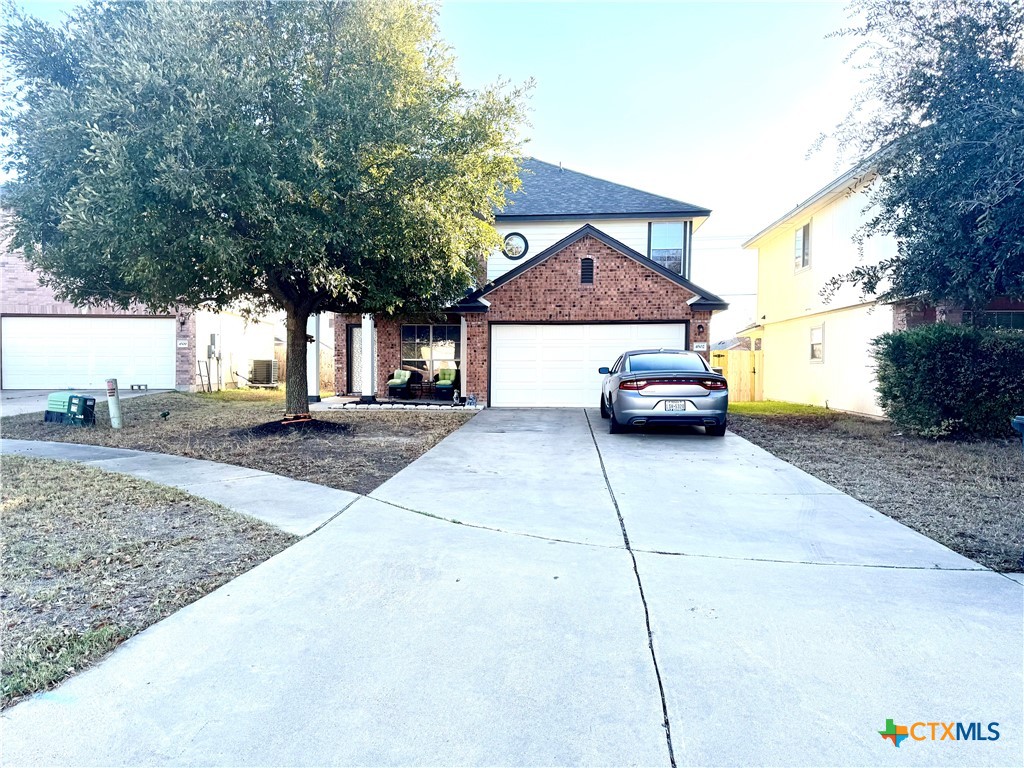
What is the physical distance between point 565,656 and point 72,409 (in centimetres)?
1243

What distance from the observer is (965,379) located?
9.63 meters

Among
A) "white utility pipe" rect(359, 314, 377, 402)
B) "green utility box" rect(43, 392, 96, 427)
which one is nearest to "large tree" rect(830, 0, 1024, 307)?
"white utility pipe" rect(359, 314, 377, 402)

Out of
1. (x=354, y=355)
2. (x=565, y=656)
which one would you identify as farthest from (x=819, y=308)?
(x=565, y=656)

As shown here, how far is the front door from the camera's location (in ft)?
57.8

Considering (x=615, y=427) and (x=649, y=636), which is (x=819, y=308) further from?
(x=649, y=636)

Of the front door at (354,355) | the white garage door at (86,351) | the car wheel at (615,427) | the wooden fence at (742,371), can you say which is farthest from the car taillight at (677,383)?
the white garage door at (86,351)

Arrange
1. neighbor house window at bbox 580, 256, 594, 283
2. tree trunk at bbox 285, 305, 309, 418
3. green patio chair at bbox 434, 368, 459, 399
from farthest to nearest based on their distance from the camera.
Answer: green patio chair at bbox 434, 368, 459, 399
neighbor house window at bbox 580, 256, 594, 283
tree trunk at bbox 285, 305, 309, 418

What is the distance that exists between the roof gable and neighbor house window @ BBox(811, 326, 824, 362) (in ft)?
13.8

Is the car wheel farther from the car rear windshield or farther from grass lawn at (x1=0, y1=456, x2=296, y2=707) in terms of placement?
grass lawn at (x1=0, y1=456, x2=296, y2=707)

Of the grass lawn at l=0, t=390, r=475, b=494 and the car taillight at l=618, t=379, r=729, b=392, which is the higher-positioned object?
the car taillight at l=618, t=379, r=729, b=392

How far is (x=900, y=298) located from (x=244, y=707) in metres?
11.8

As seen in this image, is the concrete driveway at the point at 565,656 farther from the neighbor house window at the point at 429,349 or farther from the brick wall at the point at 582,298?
the neighbor house window at the point at 429,349

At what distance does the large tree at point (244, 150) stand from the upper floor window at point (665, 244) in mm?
8171

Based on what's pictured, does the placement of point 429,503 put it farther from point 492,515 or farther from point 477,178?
point 477,178
